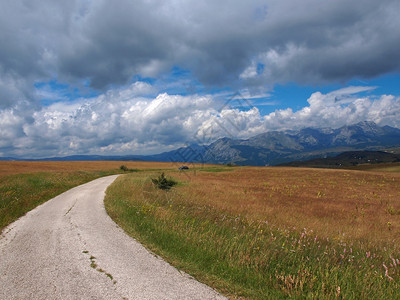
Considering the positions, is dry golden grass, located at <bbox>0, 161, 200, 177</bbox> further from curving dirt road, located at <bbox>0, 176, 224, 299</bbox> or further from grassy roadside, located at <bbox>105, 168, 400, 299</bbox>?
grassy roadside, located at <bbox>105, 168, 400, 299</bbox>

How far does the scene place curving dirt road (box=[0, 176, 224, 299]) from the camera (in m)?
5.27

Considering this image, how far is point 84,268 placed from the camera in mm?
6438

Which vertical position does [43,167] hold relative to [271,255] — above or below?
above

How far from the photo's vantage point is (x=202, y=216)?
12.0 metres

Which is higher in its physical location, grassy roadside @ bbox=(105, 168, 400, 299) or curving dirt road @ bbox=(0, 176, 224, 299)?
curving dirt road @ bbox=(0, 176, 224, 299)

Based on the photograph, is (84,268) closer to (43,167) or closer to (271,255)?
(271,255)

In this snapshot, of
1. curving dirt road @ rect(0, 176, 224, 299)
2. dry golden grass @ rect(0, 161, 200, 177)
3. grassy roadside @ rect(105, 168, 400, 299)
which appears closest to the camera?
curving dirt road @ rect(0, 176, 224, 299)

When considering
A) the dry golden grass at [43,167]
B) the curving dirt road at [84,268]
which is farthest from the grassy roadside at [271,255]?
the dry golden grass at [43,167]

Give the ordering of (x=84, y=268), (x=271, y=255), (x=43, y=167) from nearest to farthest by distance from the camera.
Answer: (x=84, y=268) → (x=271, y=255) → (x=43, y=167)

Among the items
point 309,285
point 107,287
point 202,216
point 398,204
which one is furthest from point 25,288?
point 398,204

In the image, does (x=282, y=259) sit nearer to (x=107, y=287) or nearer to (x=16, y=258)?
(x=107, y=287)

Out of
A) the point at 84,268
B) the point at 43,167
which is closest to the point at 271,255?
the point at 84,268

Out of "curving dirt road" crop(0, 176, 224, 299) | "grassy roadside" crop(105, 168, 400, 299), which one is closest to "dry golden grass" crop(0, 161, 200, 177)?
"curving dirt road" crop(0, 176, 224, 299)

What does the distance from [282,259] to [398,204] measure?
19751 mm
